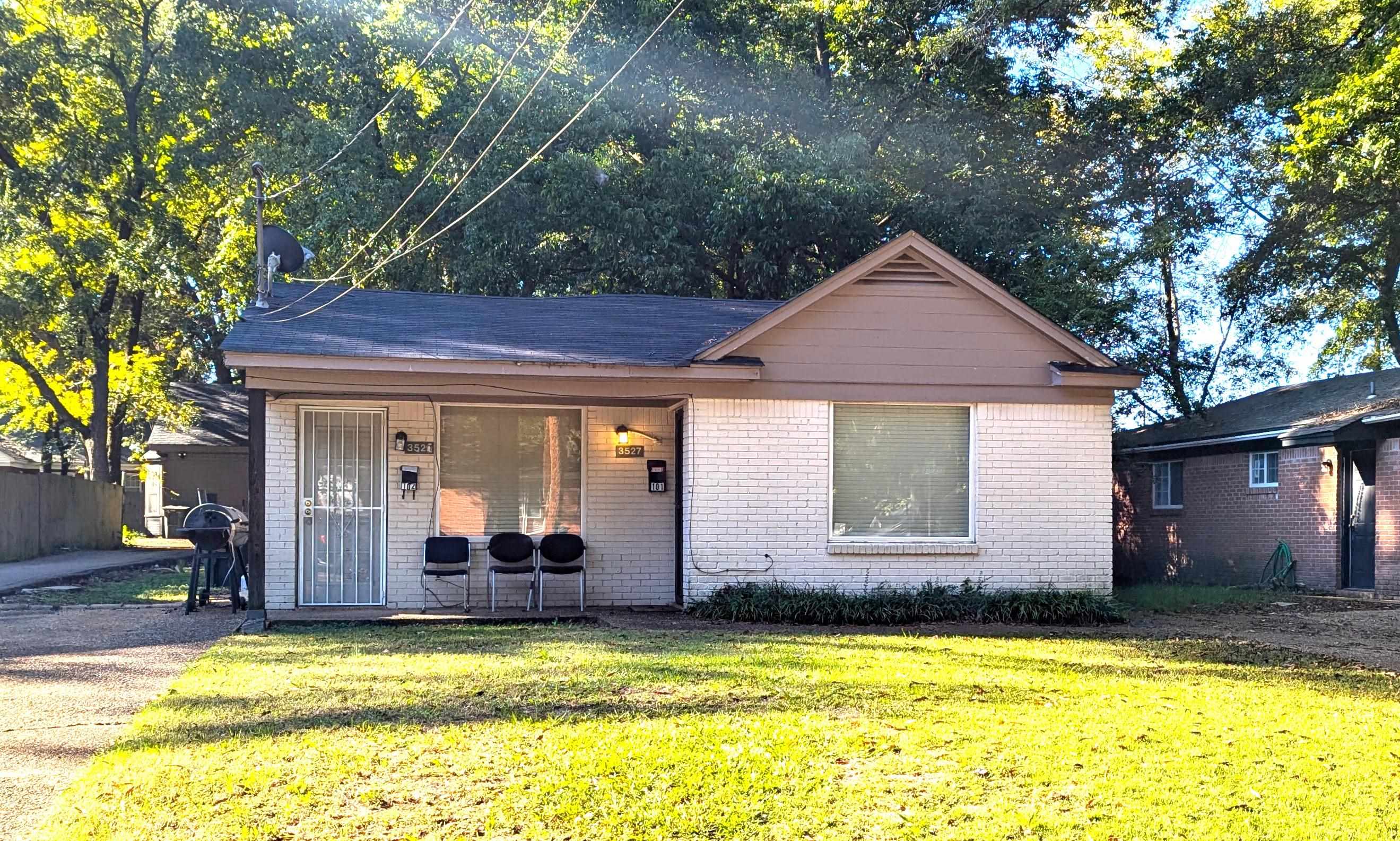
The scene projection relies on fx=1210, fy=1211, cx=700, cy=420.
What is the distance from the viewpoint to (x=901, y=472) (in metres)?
12.7

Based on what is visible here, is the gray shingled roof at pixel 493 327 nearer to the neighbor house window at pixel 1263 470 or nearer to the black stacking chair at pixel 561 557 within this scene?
the black stacking chair at pixel 561 557

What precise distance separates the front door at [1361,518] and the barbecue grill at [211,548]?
1556cm

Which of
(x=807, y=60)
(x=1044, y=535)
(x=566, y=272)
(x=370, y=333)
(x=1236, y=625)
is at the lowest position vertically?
(x=1236, y=625)

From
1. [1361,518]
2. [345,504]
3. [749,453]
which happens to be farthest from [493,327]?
[1361,518]

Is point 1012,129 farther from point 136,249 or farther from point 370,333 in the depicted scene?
point 136,249

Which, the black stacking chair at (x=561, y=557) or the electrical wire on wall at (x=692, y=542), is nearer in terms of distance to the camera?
the electrical wire on wall at (x=692, y=542)

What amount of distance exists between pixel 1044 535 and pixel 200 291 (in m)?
22.5

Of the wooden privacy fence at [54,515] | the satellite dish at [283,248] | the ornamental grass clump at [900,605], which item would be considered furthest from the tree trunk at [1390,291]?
the wooden privacy fence at [54,515]

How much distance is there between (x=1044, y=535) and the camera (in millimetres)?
12797

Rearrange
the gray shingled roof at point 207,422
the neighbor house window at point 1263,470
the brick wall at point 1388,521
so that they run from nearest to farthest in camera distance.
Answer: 1. the brick wall at point 1388,521
2. the neighbor house window at point 1263,470
3. the gray shingled roof at point 207,422

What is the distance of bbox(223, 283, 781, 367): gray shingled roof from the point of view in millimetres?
11672

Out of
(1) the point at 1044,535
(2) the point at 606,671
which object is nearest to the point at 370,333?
(2) the point at 606,671

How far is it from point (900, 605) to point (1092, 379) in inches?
123

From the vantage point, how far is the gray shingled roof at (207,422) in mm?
31188
